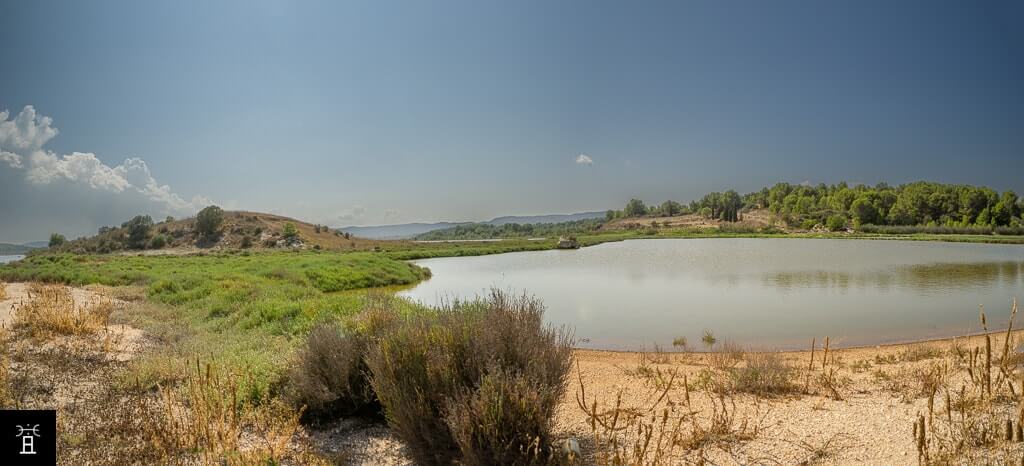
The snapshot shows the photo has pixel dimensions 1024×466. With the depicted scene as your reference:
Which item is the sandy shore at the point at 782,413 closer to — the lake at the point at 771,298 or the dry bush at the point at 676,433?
the dry bush at the point at 676,433

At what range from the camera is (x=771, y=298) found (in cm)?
1972

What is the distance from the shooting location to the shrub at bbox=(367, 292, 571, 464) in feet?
13.6

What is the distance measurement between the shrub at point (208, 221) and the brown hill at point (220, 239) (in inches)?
31.1

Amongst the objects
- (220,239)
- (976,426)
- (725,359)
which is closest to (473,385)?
(976,426)

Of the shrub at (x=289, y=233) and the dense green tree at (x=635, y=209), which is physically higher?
the dense green tree at (x=635, y=209)

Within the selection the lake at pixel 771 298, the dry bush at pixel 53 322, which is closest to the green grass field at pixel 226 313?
the dry bush at pixel 53 322

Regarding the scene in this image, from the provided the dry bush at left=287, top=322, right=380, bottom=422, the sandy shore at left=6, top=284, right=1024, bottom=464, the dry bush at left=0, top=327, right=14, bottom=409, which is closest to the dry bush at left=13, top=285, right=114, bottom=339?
the dry bush at left=0, top=327, right=14, bottom=409

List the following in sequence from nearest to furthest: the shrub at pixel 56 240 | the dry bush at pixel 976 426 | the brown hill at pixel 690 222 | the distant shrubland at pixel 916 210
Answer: the dry bush at pixel 976 426, the shrub at pixel 56 240, the distant shrubland at pixel 916 210, the brown hill at pixel 690 222

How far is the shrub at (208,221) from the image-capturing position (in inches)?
2670

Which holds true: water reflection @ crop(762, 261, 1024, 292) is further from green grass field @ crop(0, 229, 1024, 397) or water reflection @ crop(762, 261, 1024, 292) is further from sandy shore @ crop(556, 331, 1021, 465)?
green grass field @ crop(0, 229, 1024, 397)

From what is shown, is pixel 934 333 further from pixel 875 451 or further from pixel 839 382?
pixel 875 451

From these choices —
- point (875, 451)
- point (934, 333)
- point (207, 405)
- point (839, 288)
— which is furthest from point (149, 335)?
point (839, 288)

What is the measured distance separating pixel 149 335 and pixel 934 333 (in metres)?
19.7

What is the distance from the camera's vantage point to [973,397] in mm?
5422
